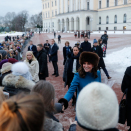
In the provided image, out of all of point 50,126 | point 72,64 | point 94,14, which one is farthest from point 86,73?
point 94,14

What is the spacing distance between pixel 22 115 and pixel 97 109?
1.80ft

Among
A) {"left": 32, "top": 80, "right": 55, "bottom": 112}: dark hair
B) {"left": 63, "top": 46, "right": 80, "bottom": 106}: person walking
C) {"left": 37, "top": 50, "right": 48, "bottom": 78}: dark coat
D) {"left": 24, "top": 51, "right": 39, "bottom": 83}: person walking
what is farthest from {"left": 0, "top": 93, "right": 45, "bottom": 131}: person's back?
{"left": 37, "top": 50, "right": 48, "bottom": 78}: dark coat

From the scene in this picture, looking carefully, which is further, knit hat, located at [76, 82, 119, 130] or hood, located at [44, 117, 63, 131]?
hood, located at [44, 117, 63, 131]

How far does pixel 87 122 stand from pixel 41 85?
2.61ft

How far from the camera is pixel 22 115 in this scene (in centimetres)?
103

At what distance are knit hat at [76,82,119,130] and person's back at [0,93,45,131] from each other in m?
0.34

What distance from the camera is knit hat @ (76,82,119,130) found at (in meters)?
1.21

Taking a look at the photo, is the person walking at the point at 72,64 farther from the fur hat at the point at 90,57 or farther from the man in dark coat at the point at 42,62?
the fur hat at the point at 90,57

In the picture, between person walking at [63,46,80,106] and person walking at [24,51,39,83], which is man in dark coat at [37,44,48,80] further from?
person walking at [63,46,80,106]

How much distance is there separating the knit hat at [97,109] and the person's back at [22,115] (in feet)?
1.10

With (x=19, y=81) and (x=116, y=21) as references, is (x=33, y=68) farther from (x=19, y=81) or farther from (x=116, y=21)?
(x=116, y=21)

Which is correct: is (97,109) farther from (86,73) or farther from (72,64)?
(72,64)

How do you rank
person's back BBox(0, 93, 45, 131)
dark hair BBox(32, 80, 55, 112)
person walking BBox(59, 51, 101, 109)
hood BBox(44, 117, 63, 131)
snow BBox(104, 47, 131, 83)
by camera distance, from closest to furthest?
person's back BBox(0, 93, 45, 131) → hood BBox(44, 117, 63, 131) → dark hair BBox(32, 80, 55, 112) → person walking BBox(59, 51, 101, 109) → snow BBox(104, 47, 131, 83)

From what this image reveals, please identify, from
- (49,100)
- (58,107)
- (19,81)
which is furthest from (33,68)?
(49,100)
